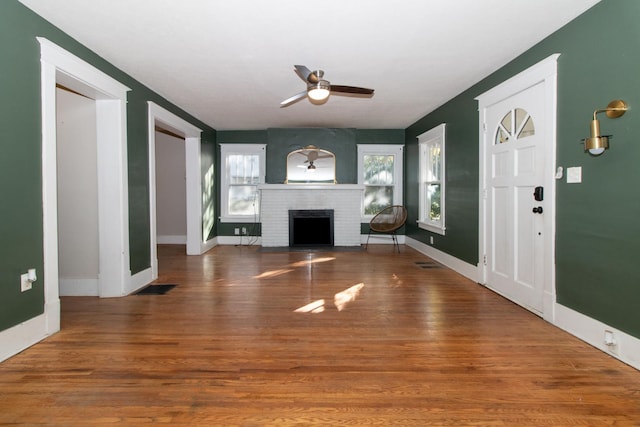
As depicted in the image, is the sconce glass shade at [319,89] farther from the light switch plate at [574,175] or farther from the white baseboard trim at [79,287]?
the white baseboard trim at [79,287]

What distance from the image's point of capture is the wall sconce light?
7.34ft

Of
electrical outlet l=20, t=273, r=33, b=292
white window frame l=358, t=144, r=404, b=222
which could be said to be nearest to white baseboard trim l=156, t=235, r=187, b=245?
white window frame l=358, t=144, r=404, b=222

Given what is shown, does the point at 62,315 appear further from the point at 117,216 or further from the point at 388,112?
the point at 388,112

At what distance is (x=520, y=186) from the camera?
11.0 feet

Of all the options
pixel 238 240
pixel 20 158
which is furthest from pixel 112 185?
pixel 238 240

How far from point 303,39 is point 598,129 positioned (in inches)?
90.9

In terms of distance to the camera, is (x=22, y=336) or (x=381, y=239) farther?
(x=381, y=239)

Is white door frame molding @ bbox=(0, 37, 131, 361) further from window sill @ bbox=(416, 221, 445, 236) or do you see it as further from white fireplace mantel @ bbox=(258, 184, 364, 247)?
window sill @ bbox=(416, 221, 445, 236)

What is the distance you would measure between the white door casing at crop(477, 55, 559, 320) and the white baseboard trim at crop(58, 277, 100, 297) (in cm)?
438

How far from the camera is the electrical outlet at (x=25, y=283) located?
2432mm

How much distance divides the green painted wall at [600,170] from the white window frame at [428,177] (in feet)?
7.16

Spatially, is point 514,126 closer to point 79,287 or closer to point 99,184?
point 99,184

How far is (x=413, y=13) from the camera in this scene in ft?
8.48

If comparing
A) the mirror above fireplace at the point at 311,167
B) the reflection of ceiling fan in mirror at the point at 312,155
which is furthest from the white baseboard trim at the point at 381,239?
the reflection of ceiling fan in mirror at the point at 312,155
